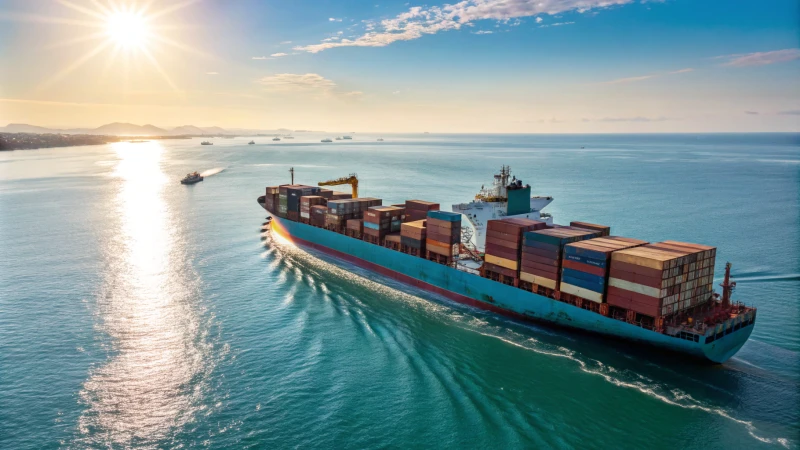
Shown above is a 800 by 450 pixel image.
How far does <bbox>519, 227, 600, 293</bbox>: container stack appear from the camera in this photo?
32469 mm

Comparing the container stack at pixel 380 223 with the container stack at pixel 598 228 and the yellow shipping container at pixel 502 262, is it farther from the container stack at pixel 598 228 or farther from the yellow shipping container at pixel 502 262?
the container stack at pixel 598 228

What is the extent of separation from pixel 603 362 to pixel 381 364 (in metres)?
14.5

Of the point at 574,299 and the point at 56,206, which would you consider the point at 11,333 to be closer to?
the point at 574,299

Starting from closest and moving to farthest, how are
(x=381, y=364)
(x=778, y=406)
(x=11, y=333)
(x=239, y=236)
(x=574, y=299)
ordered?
(x=778, y=406) → (x=381, y=364) → (x=11, y=333) → (x=574, y=299) → (x=239, y=236)

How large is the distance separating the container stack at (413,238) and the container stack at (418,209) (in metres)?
3.77

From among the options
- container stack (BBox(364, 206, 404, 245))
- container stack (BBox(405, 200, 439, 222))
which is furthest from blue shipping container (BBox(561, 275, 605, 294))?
container stack (BBox(364, 206, 404, 245))

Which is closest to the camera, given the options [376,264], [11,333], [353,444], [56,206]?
[353,444]

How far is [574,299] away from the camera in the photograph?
32062 millimetres

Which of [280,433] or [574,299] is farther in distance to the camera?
[574,299]

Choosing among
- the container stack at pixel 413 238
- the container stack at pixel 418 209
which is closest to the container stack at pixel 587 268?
the container stack at pixel 413 238

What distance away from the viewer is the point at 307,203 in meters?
59.0

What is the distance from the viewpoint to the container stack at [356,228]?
50.9 meters

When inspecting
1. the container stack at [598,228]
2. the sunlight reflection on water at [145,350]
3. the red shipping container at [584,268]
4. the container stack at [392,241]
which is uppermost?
the container stack at [598,228]

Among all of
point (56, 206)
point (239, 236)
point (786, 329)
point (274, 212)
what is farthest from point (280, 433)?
point (56, 206)
